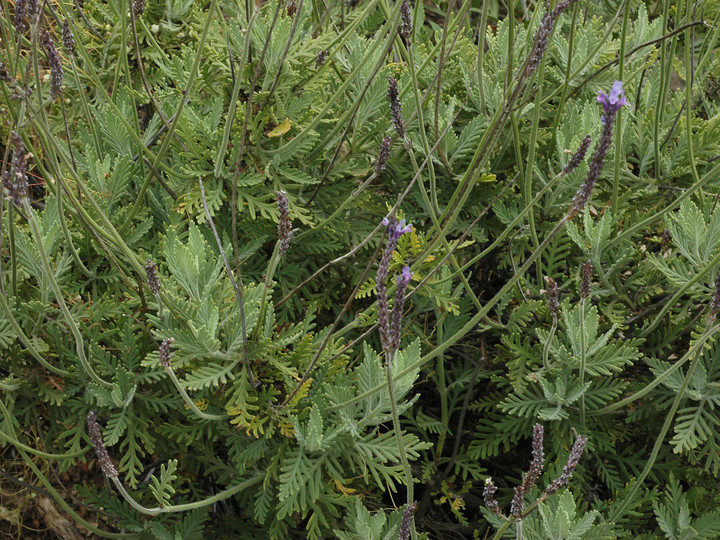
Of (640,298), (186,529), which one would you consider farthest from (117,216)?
(640,298)

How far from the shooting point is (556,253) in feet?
6.58

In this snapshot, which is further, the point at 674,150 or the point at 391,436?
the point at 674,150

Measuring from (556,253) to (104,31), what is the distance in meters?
1.48

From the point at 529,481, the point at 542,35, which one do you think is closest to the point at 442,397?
the point at 529,481

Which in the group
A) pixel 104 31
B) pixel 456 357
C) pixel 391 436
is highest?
pixel 104 31

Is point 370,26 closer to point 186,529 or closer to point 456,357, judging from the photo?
point 456,357

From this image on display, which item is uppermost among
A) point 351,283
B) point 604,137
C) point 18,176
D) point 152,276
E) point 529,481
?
point 604,137

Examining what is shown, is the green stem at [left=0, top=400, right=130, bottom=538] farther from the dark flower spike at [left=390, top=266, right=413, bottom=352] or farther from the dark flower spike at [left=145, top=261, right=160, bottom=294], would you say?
the dark flower spike at [left=390, top=266, right=413, bottom=352]

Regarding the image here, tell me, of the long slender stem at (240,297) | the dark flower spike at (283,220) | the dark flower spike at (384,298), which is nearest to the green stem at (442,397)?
the long slender stem at (240,297)

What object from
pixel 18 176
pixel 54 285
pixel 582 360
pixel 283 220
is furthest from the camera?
pixel 582 360

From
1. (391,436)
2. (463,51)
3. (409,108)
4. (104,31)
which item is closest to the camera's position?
(391,436)

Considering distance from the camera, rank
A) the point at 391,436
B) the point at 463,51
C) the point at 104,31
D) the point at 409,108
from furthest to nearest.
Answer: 1. the point at 104,31
2. the point at 463,51
3. the point at 409,108
4. the point at 391,436

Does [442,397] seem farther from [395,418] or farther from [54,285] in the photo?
[54,285]

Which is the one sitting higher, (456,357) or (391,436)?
(391,436)
